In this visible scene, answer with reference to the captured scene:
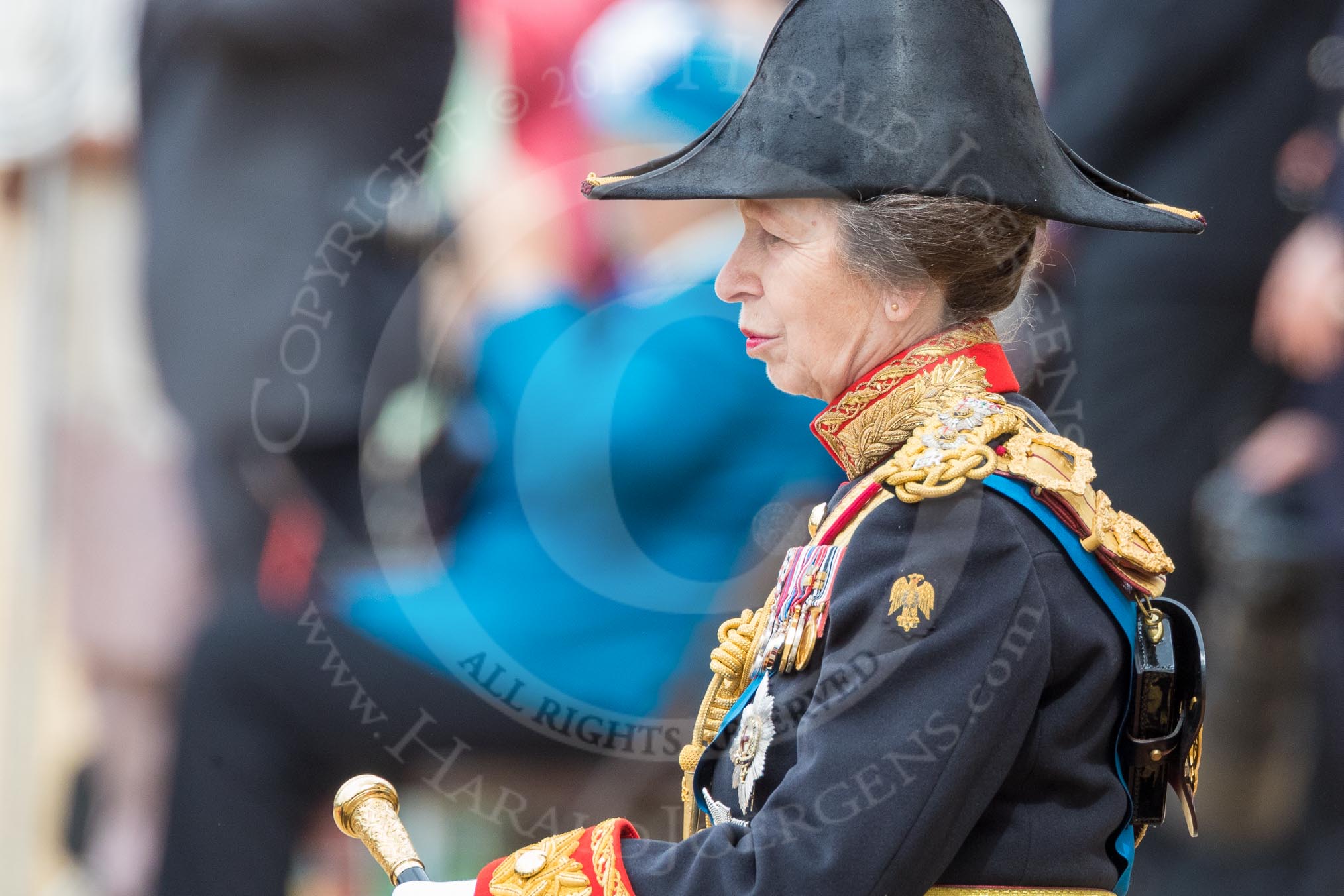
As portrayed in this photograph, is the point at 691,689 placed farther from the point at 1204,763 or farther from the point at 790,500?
the point at 1204,763

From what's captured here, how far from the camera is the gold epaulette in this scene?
4.77 ft

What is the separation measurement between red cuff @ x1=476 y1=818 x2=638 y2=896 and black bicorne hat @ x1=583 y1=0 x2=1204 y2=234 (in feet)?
2.23

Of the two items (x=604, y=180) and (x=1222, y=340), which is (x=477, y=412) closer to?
(x=1222, y=340)

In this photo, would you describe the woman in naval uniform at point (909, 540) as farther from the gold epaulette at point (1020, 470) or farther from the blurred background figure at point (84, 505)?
the blurred background figure at point (84, 505)

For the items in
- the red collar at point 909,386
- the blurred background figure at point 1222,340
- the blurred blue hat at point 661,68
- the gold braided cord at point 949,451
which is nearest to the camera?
the gold braided cord at point 949,451

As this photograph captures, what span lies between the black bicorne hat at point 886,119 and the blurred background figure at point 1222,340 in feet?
5.79

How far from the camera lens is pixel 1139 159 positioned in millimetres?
3289

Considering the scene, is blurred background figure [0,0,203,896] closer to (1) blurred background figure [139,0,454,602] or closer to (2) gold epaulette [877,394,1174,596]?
(1) blurred background figure [139,0,454,602]

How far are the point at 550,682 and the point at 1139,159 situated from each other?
183 cm

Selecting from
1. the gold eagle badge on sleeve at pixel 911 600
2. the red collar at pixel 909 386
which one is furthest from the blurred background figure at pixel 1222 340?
the gold eagle badge on sleeve at pixel 911 600

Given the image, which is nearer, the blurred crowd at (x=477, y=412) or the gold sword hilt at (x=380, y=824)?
the gold sword hilt at (x=380, y=824)

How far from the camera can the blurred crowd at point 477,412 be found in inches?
128

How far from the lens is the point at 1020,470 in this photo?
1470 mm

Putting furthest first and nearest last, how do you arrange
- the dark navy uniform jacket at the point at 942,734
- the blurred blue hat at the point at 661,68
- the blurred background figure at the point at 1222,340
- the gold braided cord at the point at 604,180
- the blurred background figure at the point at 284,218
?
the blurred background figure at the point at 284,218 < the blurred blue hat at the point at 661,68 < the blurred background figure at the point at 1222,340 < the gold braided cord at the point at 604,180 < the dark navy uniform jacket at the point at 942,734
